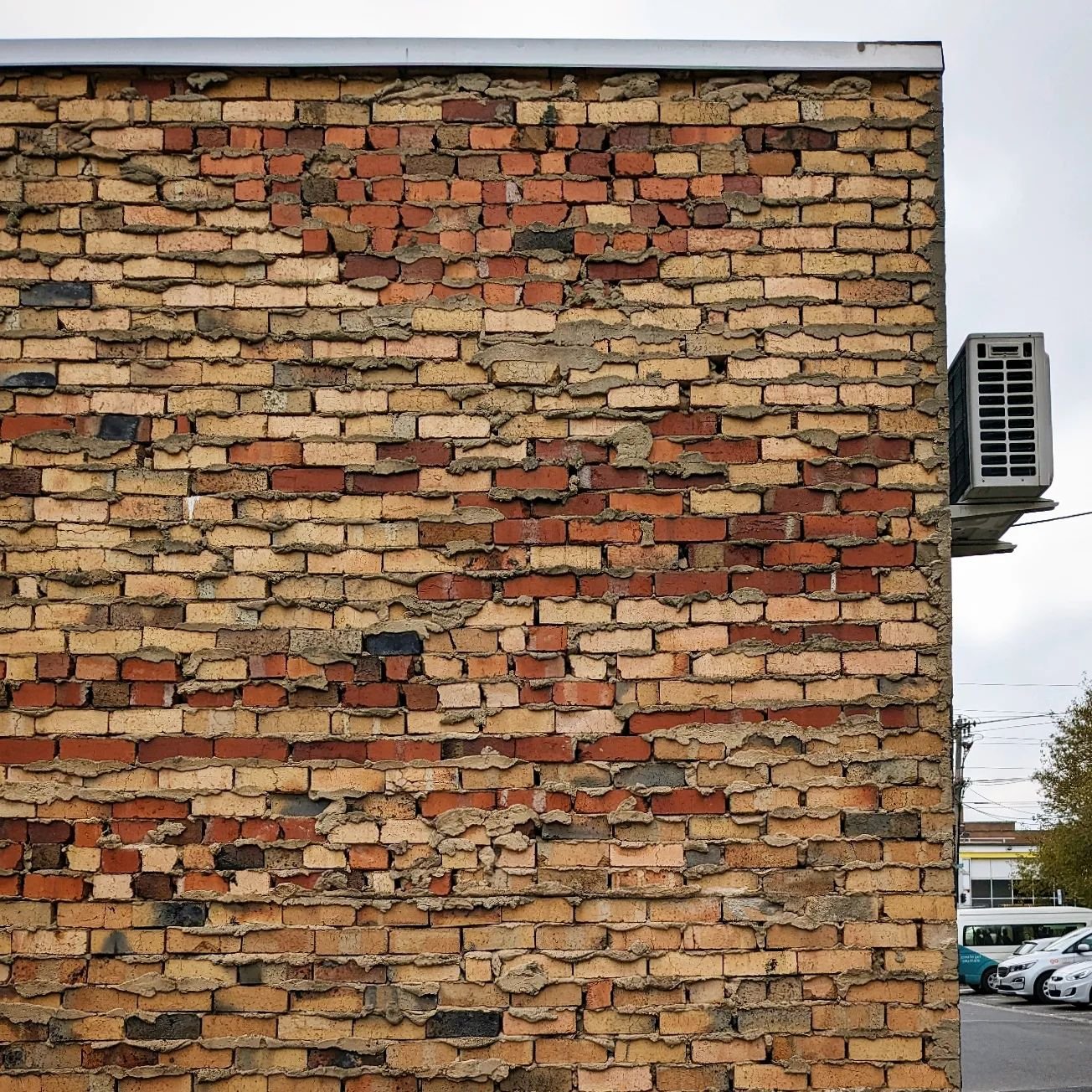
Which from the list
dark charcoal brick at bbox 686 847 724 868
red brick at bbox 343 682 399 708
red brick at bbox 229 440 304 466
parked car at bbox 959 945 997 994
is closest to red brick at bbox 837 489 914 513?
dark charcoal brick at bbox 686 847 724 868

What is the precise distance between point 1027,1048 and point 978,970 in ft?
35.3

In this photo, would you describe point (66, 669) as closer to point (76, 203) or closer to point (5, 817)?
point (5, 817)

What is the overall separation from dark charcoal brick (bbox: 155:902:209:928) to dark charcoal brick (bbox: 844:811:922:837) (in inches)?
78.1

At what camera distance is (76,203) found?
3.86 m

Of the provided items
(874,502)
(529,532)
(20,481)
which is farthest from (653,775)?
(20,481)

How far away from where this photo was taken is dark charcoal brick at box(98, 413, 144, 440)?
3775mm

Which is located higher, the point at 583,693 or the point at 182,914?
the point at 583,693

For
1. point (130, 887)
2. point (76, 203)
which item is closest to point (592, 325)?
point (76, 203)

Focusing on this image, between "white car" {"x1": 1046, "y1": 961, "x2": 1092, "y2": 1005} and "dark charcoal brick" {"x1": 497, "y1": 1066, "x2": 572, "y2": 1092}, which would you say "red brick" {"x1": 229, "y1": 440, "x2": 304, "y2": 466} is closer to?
"dark charcoal brick" {"x1": 497, "y1": 1066, "x2": 572, "y2": 1092}

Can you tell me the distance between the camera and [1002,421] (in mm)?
4168

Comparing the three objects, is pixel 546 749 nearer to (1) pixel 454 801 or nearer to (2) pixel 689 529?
(1) pixel 454 801

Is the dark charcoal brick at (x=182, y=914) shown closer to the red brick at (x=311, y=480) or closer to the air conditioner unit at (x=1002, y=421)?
the red brick at (x=311, y=480)

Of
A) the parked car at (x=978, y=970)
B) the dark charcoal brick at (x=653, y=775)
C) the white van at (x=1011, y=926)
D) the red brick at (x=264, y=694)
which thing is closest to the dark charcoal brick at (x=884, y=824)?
the dark charcoal brick at (x=653, y=775)

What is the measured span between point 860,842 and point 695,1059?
82 centimetres
